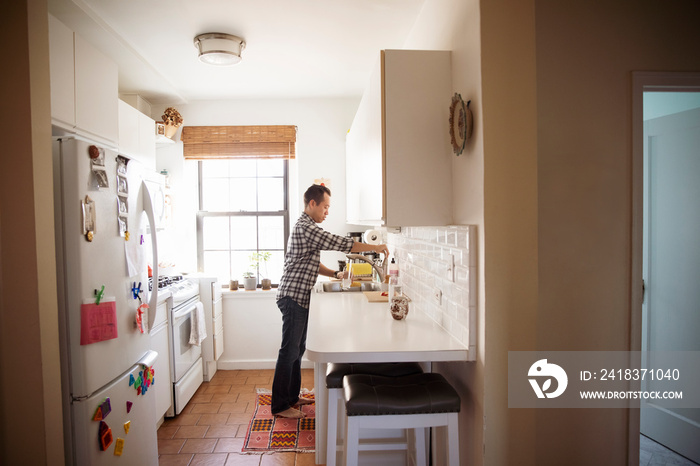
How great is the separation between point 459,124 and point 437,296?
34.5 inches

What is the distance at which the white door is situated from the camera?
244 cm

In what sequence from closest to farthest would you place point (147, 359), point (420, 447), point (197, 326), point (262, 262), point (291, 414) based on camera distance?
1. point (420, 447)
2. point (147, 359)
3. point (291, 414)
4. point (197, 326)
5. point (262, 262)

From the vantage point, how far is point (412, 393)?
1.74 m

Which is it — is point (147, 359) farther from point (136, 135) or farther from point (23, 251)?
point (136, 135)

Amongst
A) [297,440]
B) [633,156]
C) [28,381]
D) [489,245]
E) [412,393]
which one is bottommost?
[297,440]

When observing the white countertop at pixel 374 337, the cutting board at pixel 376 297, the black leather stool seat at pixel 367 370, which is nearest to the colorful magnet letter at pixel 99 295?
the white countertop at pixel 374 337

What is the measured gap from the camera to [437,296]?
223 cm

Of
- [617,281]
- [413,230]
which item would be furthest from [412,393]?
[413,230]

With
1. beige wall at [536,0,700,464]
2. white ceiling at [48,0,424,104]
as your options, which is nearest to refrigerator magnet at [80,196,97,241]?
white ceiling at [48,0,424,104]

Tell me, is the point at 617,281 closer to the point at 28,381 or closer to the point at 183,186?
the point at 28,381

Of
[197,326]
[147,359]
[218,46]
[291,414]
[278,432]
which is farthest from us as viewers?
[197,326]

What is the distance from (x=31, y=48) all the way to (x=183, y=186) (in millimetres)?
2797

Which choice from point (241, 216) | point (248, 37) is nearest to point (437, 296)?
point (248, 37)

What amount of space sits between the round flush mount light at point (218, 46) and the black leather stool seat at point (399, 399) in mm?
2313
